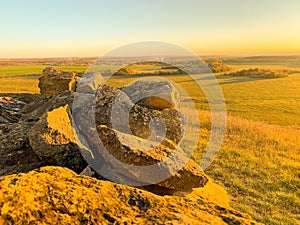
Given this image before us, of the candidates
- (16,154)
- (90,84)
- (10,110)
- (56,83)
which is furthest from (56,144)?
(56,83)

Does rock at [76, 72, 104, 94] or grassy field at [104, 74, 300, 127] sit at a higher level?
rock at [76, 72, 104, 94]

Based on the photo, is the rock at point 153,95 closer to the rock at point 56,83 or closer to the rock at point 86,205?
the rock at point 56,83

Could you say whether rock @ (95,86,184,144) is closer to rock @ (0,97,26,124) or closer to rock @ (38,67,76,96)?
rock @ (0,97,26,124)

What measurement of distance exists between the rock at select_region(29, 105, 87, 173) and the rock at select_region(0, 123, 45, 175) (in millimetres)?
350

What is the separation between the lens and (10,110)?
1006 cm

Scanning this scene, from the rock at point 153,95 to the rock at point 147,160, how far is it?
13.7ft

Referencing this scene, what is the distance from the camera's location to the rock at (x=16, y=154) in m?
5.76

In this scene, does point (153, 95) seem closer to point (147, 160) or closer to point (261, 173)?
point (261, 173)

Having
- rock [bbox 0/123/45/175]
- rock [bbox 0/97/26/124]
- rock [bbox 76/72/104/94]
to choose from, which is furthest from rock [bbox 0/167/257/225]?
rock [bbox 0/97/26/124]

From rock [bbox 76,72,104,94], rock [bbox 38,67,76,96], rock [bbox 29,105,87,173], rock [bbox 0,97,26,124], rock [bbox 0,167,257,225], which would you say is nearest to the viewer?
rock [bbox 0,167,257,225]

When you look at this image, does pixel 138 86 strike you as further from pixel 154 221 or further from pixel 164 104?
pixel 154 221

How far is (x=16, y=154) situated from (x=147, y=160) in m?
3.02

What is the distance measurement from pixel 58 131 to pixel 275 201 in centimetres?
599

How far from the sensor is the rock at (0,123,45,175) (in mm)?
5758
